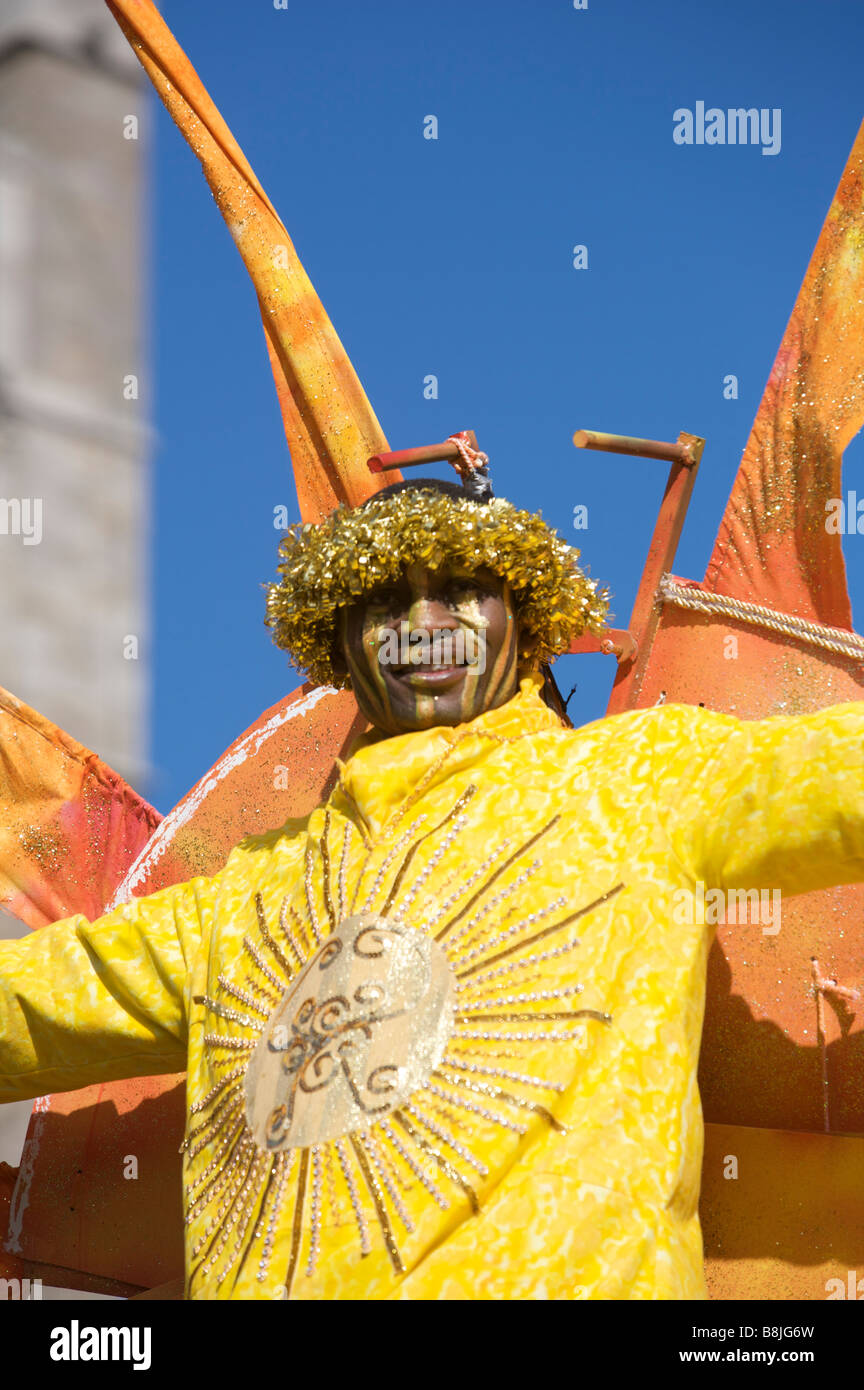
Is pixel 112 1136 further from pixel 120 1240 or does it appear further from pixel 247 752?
pixel 247 752

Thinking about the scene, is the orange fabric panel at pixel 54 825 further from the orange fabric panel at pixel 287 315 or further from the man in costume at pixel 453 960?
the orange fabric panel at pixel 287 315

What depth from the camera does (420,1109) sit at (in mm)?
3191

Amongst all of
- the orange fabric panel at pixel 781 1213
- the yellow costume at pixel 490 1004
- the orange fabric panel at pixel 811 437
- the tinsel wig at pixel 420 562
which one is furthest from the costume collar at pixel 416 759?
the orange fabric panel at pixel 781 1213

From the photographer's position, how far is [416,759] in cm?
366

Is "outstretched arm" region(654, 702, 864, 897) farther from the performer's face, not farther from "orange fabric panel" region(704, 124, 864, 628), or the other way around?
"orange fabric panel" region(704, 124, 864, 628)

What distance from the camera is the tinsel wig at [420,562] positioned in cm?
374

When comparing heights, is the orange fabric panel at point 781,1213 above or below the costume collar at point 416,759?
below

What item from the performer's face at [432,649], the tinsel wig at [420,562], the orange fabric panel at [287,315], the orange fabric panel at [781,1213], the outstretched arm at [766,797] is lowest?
the orange fabric panel at [781,1213]

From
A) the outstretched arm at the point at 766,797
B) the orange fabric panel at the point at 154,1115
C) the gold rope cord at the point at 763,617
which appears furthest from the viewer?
the orange fabric panel at the point at 154,1115

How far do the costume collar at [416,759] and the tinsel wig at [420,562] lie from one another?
266 mm

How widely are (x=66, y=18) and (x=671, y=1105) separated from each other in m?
7.15

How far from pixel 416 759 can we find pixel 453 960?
476 millimetres

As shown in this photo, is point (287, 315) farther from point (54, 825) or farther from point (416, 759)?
point (416, 759)

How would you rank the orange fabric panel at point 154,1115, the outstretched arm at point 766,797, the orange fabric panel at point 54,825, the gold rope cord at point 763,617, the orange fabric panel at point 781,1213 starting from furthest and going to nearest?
the orange fabric panel at point 54,825, the orange fabric panel at point 154,1115, the gold rope cord at point 763,617, the orange fabric panel at point 781,1213, the outstretched arm at point 766,797
